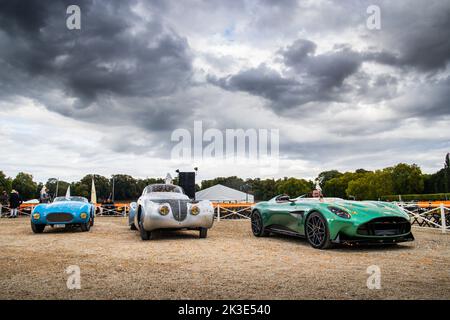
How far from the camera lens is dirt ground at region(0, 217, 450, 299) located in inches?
139

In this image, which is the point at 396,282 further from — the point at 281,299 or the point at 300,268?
the point at 281,299

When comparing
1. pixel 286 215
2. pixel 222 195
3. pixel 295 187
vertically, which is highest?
pixel 295 187

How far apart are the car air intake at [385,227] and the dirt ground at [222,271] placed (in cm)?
35

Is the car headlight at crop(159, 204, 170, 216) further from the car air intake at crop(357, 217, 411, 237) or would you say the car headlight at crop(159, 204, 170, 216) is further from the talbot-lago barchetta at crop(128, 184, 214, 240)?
the car air intake at crop(357, 217, 411, 237)

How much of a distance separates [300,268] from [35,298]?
10.6ft

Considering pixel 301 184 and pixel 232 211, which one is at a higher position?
pixel 301 184

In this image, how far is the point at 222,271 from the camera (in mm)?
4621

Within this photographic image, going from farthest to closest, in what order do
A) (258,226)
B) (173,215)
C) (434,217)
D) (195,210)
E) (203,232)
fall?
1. (434,217)
2. (258,226)
3. (203,232)
4. (195,210)
5. (173,215)

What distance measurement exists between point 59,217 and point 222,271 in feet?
24.4

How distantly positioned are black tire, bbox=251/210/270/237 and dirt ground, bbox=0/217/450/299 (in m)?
1.89

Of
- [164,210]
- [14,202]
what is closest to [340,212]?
[164,210]

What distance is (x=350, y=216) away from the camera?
21.3ft

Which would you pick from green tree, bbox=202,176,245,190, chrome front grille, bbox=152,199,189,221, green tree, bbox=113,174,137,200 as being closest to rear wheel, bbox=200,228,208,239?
chrome front grille, bbox=152,199,189,221

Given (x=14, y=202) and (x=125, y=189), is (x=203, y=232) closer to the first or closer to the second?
(x=14, y=202)
